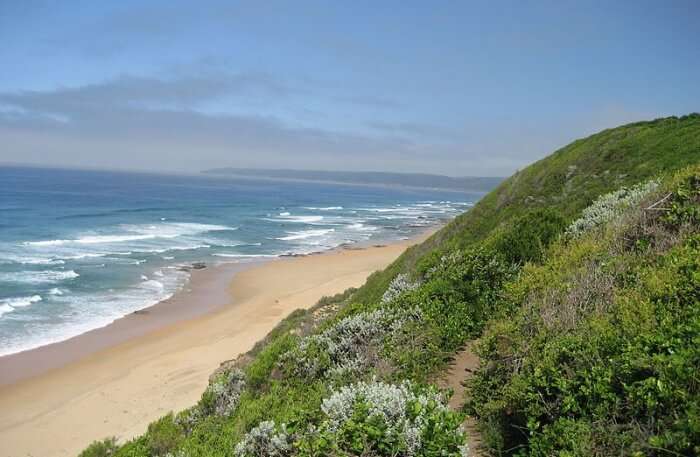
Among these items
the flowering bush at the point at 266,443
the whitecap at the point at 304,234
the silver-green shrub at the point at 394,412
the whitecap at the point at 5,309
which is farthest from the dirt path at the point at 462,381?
the whitecap at the point at 304,234

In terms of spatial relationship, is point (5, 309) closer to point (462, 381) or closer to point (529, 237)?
point (529, 237)

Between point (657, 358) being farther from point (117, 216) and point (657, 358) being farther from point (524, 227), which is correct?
point (117, 216)

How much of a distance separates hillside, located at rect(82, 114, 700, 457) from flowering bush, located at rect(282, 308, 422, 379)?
0.09 ft

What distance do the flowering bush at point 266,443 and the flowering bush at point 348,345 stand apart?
4.96ft

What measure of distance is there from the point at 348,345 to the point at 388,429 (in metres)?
2.99

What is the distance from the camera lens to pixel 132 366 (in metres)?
17.8

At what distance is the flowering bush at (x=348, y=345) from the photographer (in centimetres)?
635

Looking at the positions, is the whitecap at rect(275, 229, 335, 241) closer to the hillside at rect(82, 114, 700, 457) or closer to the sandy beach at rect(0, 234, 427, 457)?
the sandy beach at rect(0, 234, 427, 457)

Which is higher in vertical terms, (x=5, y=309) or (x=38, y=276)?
(x=38, y=276)

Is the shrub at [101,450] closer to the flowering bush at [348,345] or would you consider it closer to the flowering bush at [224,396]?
the flowering bush at [224,396]

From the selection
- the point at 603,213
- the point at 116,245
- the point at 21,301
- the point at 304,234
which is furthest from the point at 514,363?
the point at 304,234

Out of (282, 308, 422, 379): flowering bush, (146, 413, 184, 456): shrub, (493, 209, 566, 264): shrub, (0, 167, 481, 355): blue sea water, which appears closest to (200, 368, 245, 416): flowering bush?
(146, 413, 184, 456): shrub

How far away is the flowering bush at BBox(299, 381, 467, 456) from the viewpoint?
3.75 m

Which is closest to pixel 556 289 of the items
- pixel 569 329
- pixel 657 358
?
pixel 569 329
